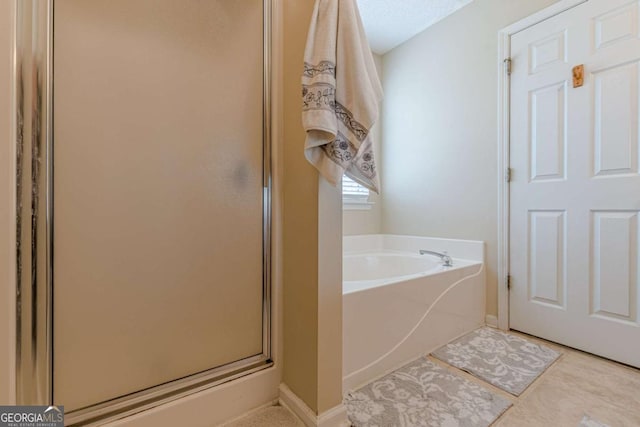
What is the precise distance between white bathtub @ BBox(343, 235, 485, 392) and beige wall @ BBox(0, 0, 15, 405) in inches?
41.8

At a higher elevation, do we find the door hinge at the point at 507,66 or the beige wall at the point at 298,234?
the door hinge at the point at 507,66

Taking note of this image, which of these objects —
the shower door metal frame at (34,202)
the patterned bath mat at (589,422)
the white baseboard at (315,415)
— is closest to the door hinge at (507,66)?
the patterned bath mat at (589,422)

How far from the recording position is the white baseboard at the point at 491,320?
1.96m

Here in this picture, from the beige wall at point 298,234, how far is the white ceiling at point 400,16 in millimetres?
1316

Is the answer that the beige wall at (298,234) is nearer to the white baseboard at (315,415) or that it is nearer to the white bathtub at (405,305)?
the white baseboard at (315,415)

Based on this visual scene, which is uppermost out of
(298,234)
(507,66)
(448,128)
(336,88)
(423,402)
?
(507,66)

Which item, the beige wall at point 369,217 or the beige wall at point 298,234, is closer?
the beige wall at point 298,234

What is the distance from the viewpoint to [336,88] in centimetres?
93

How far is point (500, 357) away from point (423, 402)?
670 mm

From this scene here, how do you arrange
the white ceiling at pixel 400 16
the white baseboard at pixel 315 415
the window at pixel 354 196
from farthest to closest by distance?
1. the window at pixel 354 196
2. the white ceiling at pixel 400 16
3. the white baseboard at pixel 315 415

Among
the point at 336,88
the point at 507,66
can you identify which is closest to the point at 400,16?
the point at 507,66

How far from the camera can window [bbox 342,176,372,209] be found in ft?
8.37

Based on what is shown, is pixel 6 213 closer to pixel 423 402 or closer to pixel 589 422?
pixel 423 402

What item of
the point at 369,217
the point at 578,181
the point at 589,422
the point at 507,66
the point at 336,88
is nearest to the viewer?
the point at 336,88
